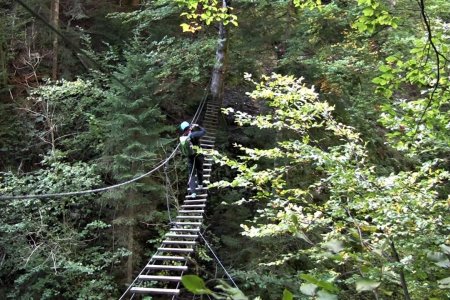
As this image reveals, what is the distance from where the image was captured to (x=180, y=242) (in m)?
4.68

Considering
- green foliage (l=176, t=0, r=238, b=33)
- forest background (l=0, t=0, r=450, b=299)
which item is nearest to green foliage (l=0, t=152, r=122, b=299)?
forest background (l=0, t=0, r=450, b=299)

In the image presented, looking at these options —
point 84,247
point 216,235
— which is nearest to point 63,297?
point 84,247

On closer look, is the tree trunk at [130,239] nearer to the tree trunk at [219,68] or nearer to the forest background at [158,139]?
the forest background at [158,139]

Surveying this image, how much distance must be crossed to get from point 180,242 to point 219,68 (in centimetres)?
436

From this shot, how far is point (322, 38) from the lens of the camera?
23.4 ft

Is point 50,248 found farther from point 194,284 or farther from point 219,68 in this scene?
point 194,284

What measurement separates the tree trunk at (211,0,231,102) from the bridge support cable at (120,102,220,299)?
0.23 metres

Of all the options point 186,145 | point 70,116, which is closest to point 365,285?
point 186,145

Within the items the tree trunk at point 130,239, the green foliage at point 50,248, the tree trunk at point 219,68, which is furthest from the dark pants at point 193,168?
the tree trunk at point 219,68

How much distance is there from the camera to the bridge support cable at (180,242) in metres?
3.91

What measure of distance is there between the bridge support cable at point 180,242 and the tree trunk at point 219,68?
0.76 ft

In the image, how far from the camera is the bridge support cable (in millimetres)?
3908

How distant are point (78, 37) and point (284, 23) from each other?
474cm

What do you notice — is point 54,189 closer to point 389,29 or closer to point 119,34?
point 119,34
